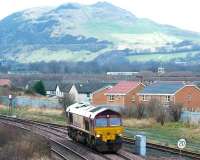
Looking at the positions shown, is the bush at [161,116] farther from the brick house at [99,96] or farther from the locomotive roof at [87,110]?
the brick house at [99,96]

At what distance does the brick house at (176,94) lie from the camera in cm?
8669

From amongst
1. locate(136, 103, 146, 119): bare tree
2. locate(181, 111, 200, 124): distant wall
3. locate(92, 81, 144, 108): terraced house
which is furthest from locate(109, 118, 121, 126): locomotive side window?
locate(92, 81, 144, 108): terraced house

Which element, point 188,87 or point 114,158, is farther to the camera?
point 188,87

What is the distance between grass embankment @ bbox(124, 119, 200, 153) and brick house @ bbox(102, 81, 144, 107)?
106ft

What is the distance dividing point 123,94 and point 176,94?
10802mm

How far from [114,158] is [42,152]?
413 centimetres

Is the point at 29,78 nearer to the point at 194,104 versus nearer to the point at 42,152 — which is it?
the point at 194,104

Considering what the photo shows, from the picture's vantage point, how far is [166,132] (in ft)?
164

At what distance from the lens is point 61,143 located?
40.8 meters

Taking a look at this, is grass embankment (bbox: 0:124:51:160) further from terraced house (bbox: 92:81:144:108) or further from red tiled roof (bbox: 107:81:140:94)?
red tiled roof (bbox: 107:81:140:94)

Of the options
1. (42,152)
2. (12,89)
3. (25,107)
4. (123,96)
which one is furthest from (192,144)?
(12,89)

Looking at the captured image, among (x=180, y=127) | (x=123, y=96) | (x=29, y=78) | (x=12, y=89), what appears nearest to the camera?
(x=180, y=127)

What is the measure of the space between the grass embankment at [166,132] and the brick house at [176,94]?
26375 mm

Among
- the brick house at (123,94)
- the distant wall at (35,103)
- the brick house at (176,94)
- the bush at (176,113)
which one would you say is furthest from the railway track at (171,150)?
the brick house at (123,94)
